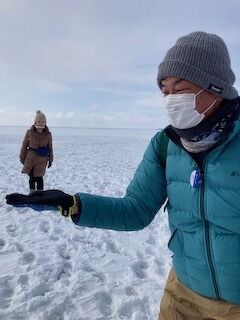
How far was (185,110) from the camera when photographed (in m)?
1.77

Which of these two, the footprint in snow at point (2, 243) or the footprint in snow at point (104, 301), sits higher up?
the footprint in snow at point (2, 243)

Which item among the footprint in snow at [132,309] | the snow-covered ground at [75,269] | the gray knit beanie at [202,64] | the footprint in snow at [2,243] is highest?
the gray knit beanie at [202,64]

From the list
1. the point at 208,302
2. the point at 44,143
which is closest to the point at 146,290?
the point at 208,302

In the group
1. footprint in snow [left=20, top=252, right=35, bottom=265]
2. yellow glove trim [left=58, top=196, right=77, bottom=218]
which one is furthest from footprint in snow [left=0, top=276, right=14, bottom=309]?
yellow glove trim [left=58, top=196, right=77, bottom=218]

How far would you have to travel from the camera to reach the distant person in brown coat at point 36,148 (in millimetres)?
7785

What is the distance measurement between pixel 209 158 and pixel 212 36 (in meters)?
0.59

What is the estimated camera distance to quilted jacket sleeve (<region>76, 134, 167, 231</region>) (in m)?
1.96

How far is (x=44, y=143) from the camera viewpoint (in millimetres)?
7945

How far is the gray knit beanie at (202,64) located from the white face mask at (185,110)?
0.06m

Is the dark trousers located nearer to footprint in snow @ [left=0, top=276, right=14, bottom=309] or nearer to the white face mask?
footprint in snow @ [left=0, top=276, right=14, bottom=309]

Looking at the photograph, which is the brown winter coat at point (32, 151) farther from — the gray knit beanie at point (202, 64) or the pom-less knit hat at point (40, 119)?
the gray knit beanie at point (202, 64)

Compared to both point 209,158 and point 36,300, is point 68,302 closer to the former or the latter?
point 36,300

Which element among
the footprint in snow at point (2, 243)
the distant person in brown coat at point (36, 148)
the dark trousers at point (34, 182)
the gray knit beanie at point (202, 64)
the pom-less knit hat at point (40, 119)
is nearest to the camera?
the gray knit beanie at point (202, 64)

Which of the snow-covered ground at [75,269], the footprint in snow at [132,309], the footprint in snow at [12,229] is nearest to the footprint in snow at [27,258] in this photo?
the snow-covered ground at [75,269]
